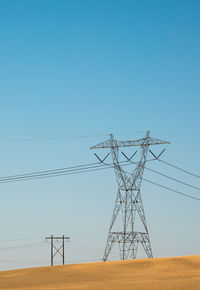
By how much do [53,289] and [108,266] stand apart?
12258 mm

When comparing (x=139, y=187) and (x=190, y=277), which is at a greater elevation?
(x=139, y=187)

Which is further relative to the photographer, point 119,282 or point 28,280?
point 28,280

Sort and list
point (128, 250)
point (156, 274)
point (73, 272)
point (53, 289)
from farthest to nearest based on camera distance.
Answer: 1. point (128, 250)
2. point (73, 272)
3. point (156, 274)
4. point (53, 289)

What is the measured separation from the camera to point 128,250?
209ft

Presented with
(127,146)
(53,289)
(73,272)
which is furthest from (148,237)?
(53,289)

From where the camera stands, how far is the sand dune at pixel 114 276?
1563 inches

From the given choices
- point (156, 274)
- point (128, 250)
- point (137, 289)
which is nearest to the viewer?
point (137, 289)

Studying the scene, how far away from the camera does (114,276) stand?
4675 centimetres

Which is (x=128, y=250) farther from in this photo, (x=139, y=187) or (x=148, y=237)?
(x=139, y=187)

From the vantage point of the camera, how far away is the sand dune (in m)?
39.7

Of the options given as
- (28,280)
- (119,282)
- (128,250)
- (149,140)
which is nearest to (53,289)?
(119,282)

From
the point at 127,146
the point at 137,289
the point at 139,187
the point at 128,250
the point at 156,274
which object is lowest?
the point at 137,289

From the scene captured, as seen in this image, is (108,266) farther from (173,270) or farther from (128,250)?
(128,250)

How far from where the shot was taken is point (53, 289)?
39938 millimetres
